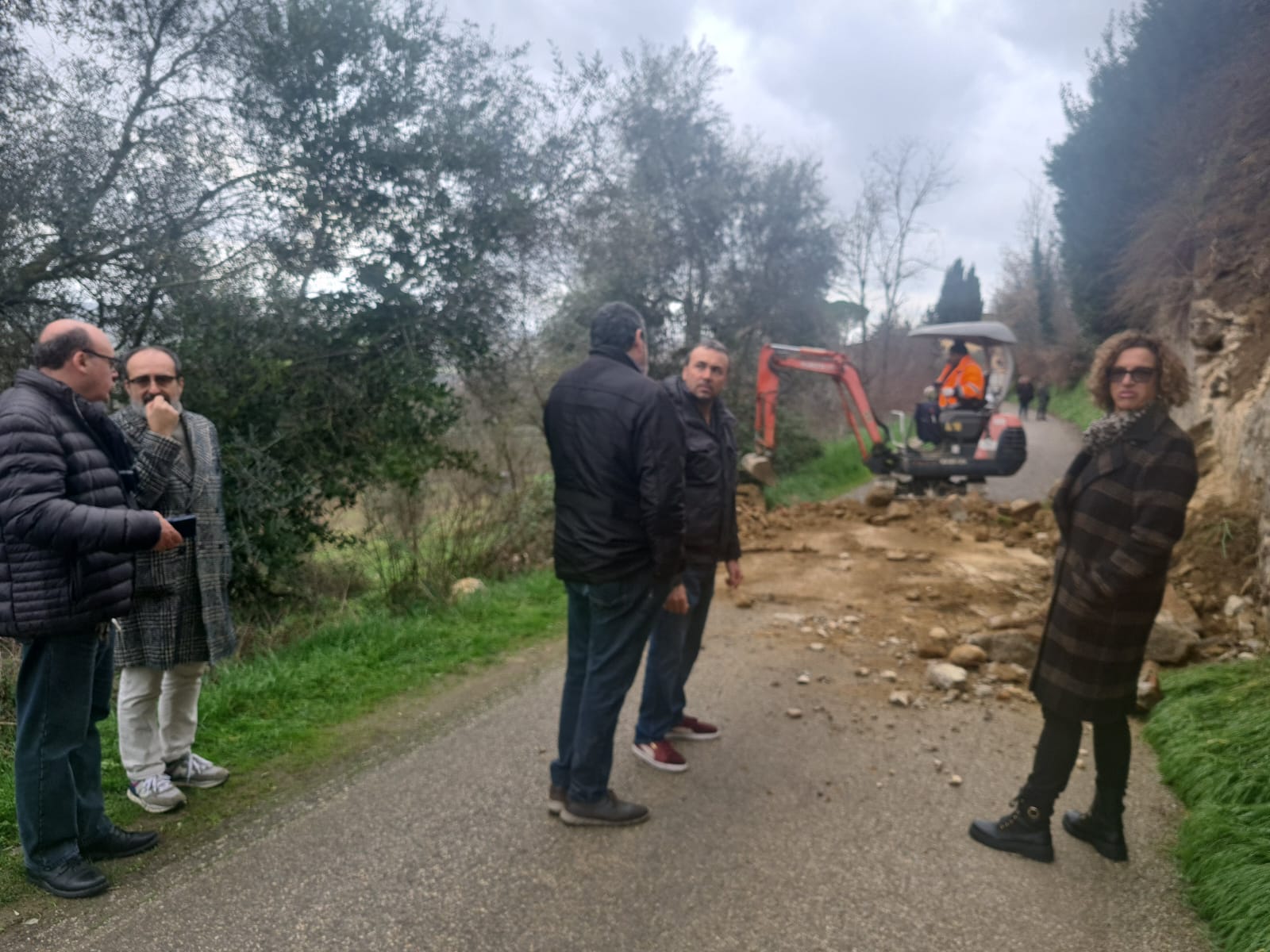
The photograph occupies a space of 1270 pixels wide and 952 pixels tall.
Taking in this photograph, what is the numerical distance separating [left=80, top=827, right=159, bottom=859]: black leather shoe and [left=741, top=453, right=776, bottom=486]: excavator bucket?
10.8 m

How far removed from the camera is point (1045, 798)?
3.10 m

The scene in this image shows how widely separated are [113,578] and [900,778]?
3.31 m

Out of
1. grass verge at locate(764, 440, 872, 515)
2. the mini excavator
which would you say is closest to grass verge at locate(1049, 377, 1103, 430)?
grass verge at locate(764, 440, 872, 515)

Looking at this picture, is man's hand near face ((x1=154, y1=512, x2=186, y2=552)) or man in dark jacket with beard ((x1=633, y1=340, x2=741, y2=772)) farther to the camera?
man in dark jacket with beard ((x1=633, y1=340, x2=741, y2=772))

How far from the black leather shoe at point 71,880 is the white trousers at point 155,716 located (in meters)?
0.56

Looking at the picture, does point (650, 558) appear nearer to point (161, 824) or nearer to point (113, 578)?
point (113, 578)

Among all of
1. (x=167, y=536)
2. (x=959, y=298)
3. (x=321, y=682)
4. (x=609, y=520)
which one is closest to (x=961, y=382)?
(x=321, y=682)

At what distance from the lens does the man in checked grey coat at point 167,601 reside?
10.5 ft

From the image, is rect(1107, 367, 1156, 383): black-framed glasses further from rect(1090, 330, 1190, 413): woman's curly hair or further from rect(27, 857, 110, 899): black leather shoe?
rect(27, 857, 110, 899): black leather shoe

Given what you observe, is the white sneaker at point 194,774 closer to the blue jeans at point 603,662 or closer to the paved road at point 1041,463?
the blue jeans at point 603,662

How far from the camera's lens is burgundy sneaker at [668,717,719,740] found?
166 inches

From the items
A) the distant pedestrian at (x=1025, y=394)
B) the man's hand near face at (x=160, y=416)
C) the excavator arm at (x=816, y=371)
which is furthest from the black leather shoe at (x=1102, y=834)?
the distant pedestrian at (x=1025, y=394)

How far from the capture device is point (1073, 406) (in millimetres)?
26984

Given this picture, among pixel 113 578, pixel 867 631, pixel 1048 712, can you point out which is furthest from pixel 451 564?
pixel 1048 712
